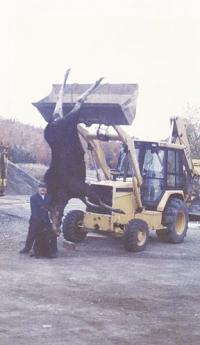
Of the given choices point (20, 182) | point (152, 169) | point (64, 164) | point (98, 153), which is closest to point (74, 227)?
point (98, 153)

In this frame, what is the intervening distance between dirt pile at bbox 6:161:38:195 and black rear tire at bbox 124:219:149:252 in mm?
20071

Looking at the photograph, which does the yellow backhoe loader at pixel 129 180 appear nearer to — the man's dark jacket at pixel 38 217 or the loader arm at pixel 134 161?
the loader arm at pixel 134 161

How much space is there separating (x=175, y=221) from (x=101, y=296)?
5990 mm

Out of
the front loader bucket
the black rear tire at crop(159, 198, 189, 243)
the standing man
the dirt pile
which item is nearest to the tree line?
the dirt pile

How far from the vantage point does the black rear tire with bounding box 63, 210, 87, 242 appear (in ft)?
48.3

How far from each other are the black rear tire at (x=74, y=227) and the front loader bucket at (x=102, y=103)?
2.46 meters

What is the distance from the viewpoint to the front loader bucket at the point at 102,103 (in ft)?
44.3

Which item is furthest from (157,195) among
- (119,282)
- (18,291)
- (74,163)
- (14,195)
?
(14,195)

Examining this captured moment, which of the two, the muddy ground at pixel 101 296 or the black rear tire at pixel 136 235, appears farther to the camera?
the black rear tire at pixel 136 235

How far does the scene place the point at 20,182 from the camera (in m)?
34.1

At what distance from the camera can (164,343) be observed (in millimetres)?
7230

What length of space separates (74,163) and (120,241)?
10.8 feet

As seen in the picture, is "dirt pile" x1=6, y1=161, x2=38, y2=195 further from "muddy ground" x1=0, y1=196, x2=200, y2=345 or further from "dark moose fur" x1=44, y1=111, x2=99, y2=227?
"dark moose fur" x1=44, y1=111, x2=99, y2=227

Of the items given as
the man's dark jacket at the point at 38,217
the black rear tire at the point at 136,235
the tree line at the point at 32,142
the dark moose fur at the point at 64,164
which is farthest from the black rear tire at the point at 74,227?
the tree line at the point at 32,142
